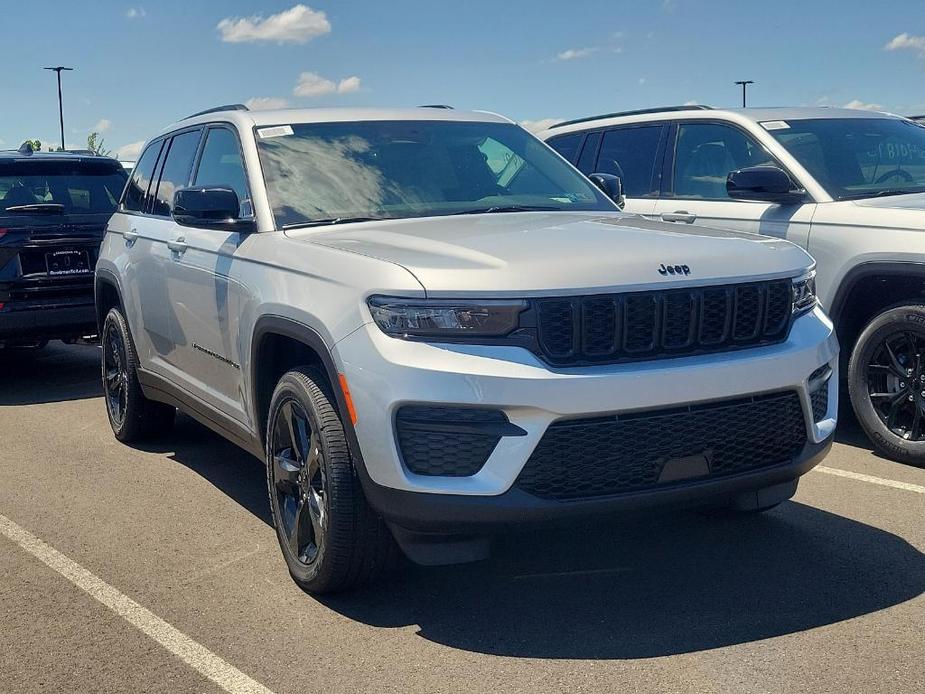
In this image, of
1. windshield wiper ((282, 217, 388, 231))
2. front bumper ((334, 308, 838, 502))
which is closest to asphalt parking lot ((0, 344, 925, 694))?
front bumper ((334, 308, 838, 502))

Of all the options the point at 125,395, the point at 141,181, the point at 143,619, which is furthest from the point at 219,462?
the point at 143,619

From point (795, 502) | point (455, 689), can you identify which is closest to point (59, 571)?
point (455, 689)

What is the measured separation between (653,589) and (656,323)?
3.55 feet

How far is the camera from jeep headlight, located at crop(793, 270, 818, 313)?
425cm

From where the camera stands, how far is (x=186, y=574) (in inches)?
183

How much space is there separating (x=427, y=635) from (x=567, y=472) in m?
0.79

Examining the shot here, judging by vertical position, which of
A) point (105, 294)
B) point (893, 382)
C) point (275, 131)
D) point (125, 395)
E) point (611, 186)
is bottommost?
point (125, 395)

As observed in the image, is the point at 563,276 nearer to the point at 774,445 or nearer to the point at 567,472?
the point at 567,472

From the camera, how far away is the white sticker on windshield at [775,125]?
7058 millimetres

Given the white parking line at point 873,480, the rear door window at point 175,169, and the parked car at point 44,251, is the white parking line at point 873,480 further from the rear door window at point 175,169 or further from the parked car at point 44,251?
the parked car at point 44,251

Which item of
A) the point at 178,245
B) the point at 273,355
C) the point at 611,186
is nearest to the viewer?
the point at 273,355

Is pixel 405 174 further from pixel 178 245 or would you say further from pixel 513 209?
pixel 178 245

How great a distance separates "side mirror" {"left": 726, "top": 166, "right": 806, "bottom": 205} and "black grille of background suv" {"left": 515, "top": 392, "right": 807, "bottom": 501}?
8.96 feet

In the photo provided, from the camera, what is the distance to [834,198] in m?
6.48
